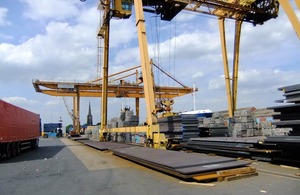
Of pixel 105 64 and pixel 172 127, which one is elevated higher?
pixel 105 64

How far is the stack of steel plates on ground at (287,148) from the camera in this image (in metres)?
8.44

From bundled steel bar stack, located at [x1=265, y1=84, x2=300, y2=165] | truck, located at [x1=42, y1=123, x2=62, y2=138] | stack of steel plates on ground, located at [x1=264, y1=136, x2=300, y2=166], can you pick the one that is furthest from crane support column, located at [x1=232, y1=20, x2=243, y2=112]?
truck, located at [x1=42, y1=123, x2=62, y2=138]

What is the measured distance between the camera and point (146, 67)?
14.8 meters

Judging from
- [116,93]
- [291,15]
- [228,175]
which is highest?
[116,93]

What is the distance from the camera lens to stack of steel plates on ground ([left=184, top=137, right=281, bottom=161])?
391 inches

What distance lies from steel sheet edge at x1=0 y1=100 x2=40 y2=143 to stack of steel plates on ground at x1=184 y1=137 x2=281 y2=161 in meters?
9.14

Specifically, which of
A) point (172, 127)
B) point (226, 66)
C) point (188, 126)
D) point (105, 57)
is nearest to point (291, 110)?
point (188, 126)

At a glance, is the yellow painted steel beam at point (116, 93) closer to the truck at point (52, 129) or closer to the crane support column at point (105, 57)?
the truck at point (52, 129)

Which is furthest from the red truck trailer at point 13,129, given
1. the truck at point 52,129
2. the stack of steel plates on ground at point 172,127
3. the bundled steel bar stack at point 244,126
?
the truck at point 52,129

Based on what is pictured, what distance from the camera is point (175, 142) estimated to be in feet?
50.3

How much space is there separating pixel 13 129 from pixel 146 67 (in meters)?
7.91

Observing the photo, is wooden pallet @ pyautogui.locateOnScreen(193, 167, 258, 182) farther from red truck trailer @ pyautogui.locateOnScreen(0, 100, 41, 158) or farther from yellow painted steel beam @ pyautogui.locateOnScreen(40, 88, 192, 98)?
yellow painted steel beam @ pyautogui.locateOnScreen(40, 88, 192, 98)

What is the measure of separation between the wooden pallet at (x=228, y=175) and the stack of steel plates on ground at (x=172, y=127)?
7543 mm

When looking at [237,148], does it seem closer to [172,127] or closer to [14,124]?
[172,127]
